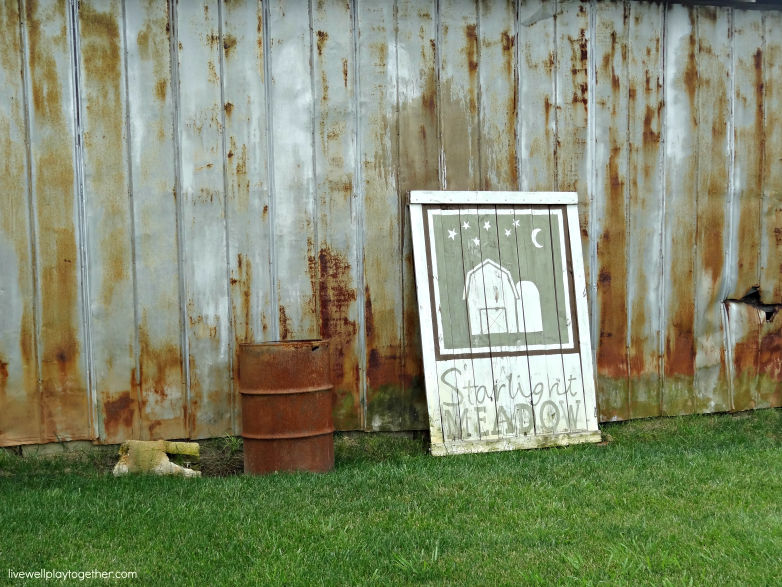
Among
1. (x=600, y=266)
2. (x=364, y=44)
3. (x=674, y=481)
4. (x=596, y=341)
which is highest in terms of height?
(x=364, y=44)

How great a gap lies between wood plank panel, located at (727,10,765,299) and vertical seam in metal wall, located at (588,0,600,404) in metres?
1.14

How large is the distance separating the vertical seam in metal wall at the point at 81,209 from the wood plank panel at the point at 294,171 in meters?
1.21

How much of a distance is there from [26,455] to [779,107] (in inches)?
235

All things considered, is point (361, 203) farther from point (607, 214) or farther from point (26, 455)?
point (26, 455)

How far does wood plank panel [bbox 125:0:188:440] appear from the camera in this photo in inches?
206

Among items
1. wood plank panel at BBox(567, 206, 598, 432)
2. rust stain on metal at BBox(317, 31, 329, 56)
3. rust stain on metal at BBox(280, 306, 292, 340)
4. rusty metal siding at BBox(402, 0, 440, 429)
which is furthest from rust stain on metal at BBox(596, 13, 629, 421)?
rust stain on metal at BBox(280, 306, 292, 340)

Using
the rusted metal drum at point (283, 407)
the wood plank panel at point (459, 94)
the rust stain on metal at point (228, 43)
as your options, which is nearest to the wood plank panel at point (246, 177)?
the rust stain on metal at point (228, 43)

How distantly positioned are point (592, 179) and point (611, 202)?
228 mm

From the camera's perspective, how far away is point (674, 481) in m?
4.47

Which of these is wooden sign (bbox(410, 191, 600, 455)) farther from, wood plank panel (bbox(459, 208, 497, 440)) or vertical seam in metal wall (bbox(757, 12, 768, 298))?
vertical seam in metal wall (bbox(757, 12, 768, 298))

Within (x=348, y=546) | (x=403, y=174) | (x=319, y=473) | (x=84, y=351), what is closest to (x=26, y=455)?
(x=84, y=351)

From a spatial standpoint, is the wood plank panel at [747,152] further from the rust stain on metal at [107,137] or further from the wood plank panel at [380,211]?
the rust stain on metal at [107,137]

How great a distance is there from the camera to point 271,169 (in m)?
5.47

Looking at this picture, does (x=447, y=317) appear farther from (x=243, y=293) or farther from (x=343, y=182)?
(x=243, y=293)
